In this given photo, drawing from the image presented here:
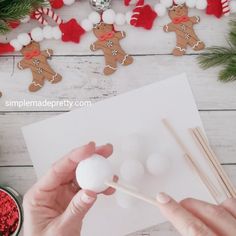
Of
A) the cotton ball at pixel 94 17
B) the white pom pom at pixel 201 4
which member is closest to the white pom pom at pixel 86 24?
the cotton ball at pixel 94 17

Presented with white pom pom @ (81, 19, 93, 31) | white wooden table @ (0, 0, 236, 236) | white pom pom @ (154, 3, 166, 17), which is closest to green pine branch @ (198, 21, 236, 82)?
white wooden table @ (0, 0, 236, 236)

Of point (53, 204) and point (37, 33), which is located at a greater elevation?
point (37, 33)

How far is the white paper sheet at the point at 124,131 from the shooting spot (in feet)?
2.97

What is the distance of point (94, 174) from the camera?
0.70 meters

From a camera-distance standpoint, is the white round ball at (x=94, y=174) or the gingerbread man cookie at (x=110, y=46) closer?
the white round ball at (x=94, y=174)

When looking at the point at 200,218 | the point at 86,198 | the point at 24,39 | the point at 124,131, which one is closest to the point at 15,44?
the point at 24,39

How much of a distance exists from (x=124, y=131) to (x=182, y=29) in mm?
232

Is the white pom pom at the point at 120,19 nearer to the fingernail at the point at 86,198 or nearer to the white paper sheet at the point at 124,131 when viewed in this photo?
the white paper sheet at the point at 124,131

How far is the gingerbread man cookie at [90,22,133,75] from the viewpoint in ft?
3.03

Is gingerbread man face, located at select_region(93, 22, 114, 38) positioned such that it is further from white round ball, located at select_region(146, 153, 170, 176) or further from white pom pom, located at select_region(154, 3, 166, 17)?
white round ball, located at select_region(146, 153, 170, 176)

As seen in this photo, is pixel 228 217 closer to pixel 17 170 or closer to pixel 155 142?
pixel 155 142

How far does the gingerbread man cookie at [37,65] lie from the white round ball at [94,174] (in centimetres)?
26

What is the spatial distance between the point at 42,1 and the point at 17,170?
329 mm

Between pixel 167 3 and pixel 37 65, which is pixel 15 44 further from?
pixel 167 3
